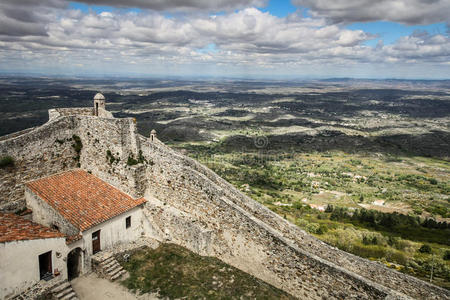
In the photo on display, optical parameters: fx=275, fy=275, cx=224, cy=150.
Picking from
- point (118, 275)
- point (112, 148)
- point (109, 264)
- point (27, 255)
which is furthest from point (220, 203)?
point (27, 255)

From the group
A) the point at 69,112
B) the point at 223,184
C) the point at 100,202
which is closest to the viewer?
the point at 100,202

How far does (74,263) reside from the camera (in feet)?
46.5

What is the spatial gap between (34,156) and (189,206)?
972cm

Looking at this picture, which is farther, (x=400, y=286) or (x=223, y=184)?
(x=223, y=184)

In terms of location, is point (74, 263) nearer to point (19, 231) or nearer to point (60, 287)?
point (60, 287)

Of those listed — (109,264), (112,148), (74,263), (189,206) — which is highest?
(112,148)

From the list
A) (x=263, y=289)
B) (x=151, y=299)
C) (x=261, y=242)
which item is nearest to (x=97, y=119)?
(x=151, y=299)

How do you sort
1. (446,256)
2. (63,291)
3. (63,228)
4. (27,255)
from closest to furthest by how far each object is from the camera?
(27,255) < (63,291) < (63,228) < (446,256)

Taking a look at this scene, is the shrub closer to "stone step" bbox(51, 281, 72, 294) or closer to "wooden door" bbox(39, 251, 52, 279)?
"wooden door" bbox(39, 251, 52, 279)

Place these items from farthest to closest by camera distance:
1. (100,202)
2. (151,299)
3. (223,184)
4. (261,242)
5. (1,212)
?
(223,184) → (100,202) → (1,212) → (261,242) → (151,299)

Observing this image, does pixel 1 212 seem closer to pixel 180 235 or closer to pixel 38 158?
pixel 38 158

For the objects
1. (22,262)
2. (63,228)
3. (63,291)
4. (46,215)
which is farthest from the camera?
(46,215)

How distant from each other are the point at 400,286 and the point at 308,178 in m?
92.6

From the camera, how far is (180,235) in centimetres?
1612
